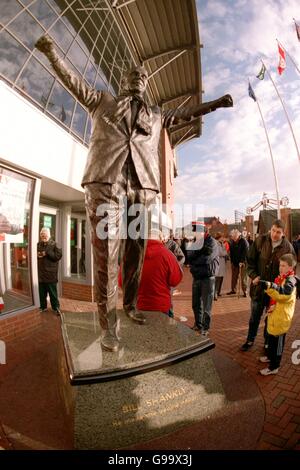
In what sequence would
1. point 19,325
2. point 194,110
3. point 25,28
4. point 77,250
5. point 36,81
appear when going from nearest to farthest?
1. point 194,110
2. point 19,325
3. point 25,28
4. point 36,81
5. point 77,250

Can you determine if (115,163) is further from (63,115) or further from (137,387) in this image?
(63,115)

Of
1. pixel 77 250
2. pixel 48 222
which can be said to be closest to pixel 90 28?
pixel 48 222

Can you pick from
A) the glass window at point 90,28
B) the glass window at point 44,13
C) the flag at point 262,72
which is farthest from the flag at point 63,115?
the flag at point 262,72

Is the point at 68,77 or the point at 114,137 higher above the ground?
the point at 68,77

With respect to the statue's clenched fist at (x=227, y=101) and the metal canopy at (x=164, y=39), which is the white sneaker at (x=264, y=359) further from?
the metal canopy at (x=164, y=39)

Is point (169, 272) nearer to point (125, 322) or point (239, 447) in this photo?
point (125, 322)

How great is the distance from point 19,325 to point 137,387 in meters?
3.31

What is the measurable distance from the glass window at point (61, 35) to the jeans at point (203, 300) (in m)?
6.44

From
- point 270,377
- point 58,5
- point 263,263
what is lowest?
point 270,377

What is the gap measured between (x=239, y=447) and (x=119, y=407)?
89 centimetres

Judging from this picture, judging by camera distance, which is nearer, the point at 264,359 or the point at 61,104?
the point at 264,359

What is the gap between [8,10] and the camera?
15.5 feet

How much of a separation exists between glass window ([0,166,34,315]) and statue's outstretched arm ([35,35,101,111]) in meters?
2.74

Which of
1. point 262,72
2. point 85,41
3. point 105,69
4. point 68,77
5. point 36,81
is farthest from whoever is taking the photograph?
point 262,72
